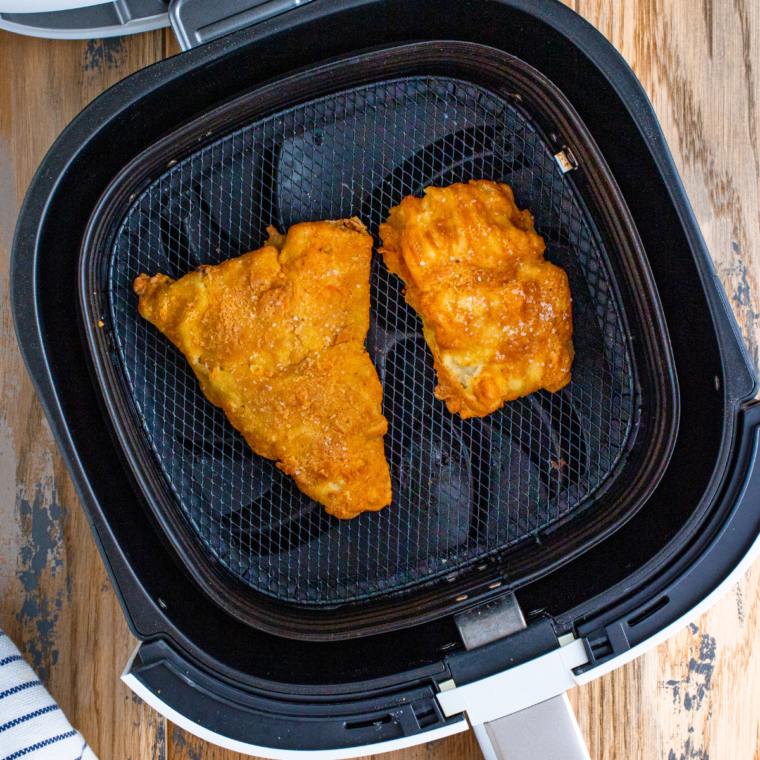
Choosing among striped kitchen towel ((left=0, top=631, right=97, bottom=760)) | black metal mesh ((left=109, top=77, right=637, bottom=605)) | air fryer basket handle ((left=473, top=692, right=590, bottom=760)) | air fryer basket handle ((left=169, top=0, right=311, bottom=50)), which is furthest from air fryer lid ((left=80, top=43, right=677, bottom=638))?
striped kitchen towel ((left=0, top=631, right=97, bottom=760))

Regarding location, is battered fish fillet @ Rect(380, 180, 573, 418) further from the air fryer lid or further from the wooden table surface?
the wooden table surface

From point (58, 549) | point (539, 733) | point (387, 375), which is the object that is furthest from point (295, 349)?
point (539, 733)

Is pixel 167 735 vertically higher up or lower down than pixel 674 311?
lower down

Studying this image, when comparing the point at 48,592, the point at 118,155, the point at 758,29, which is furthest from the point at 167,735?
the point at 758,29

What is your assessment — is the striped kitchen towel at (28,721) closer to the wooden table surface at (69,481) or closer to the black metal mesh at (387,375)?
the wooden table surface at (69,481)

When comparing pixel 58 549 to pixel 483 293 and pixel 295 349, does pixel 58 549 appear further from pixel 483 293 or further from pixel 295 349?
pixel 483 293

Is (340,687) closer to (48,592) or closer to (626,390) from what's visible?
(48,592)
